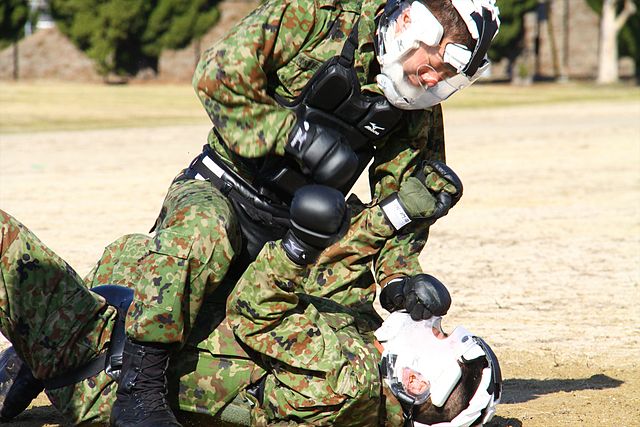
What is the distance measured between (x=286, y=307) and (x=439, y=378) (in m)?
0.65

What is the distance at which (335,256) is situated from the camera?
5.36 metres

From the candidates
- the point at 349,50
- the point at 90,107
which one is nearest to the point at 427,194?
the point at 349,50

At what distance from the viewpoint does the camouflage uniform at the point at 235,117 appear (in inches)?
167

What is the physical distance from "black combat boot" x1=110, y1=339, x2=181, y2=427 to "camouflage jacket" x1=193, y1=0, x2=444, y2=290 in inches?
32.9

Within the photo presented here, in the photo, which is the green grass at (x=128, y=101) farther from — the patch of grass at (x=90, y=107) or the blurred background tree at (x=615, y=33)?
the blurred background tree at (x=615, y=33)

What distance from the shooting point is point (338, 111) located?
4613 millimetres

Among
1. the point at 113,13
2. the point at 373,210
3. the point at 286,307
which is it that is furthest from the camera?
the point at 113,13

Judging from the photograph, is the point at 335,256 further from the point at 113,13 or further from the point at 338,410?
the point at 113,13

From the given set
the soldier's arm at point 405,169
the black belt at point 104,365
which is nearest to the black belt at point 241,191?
the soldier's arm at point 405,169

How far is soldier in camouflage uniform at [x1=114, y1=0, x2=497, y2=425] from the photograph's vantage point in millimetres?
4262

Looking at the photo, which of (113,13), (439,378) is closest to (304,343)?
(439,378)

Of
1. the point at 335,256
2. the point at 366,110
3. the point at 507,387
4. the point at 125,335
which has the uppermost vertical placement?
the point at 366,110

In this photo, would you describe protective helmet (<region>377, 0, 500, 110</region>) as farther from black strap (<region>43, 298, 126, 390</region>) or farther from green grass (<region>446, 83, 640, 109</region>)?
green grass (<region>446, 83, 640, 109</region>)

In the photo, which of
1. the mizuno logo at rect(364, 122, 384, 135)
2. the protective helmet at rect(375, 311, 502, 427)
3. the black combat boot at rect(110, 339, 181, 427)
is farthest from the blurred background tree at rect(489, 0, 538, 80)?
the black combat boot at rect(110, 339, 181, 427)
